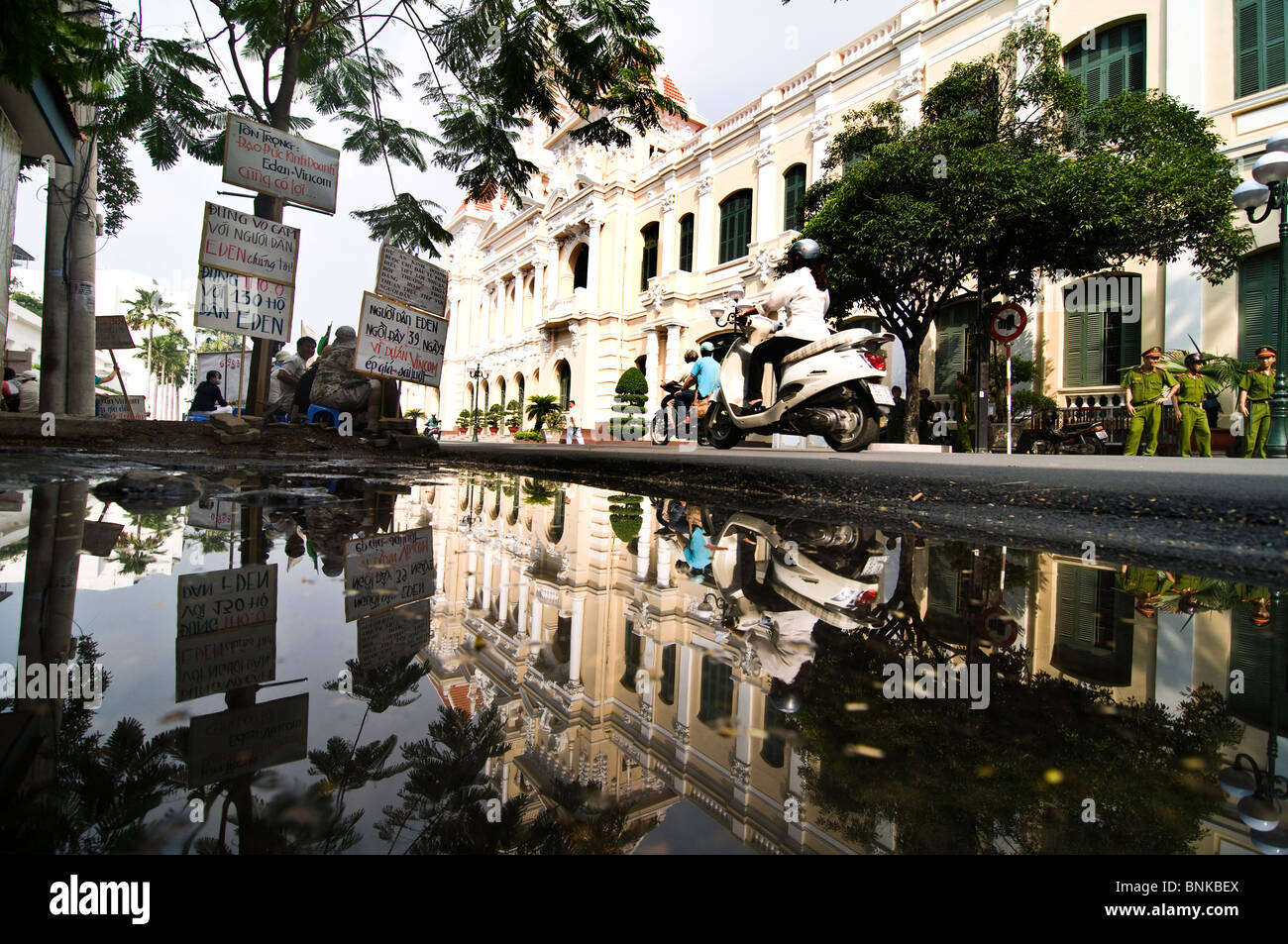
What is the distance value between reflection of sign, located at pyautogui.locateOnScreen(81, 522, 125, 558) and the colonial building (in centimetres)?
587

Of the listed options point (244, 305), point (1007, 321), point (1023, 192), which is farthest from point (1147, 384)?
point (244, 305)

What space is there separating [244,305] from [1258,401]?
41.1 feet

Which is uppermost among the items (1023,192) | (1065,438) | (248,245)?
(1023,192)

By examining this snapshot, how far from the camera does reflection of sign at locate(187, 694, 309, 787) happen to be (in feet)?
1.98

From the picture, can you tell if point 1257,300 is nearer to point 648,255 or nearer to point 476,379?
point 648,255

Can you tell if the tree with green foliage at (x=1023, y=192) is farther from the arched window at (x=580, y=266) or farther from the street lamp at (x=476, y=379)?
the street lamp at (x=476, y=379)

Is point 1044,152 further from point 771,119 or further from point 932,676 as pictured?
point 932,676

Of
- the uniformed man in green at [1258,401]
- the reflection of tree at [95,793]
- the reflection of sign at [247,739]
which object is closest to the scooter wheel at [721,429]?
the reflection of sign at [247,739]

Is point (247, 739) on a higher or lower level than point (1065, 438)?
lower

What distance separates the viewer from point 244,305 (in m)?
6.15
